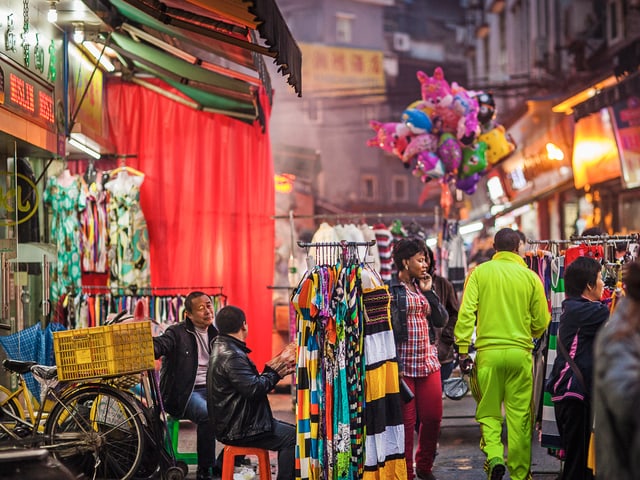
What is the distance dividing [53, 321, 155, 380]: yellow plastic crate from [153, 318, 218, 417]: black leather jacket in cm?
75

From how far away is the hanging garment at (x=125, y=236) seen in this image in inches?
422

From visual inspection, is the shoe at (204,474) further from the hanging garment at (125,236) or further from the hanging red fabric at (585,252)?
the hanging red fabric at (585,252)

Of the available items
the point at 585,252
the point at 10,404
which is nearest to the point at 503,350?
the point at 585,252

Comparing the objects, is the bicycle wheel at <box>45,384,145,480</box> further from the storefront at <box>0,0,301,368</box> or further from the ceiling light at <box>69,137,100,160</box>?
the ceiling light at <box>69,137,100,160</box>

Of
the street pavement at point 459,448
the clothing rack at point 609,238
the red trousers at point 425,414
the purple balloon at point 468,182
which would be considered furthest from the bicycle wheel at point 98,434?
the purple balloon at point 468,182

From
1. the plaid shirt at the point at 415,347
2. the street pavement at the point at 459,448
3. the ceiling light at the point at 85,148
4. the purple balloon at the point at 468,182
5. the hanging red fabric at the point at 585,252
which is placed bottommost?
the street pavement at the point at 459,448

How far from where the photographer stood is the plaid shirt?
7992 millimetres

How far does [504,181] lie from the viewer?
30.6 meters

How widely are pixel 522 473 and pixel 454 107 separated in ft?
20.4

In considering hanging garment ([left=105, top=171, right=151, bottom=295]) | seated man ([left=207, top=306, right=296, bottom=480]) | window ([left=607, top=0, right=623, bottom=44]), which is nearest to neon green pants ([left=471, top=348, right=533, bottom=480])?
seated man ([left=207, top=306, right=296, bottom=480])

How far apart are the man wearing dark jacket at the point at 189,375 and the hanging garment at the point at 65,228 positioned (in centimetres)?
247

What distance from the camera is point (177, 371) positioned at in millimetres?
8414

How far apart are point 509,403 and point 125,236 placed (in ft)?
16.5

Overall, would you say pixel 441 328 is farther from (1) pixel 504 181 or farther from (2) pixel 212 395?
(1) pixel 504 181
